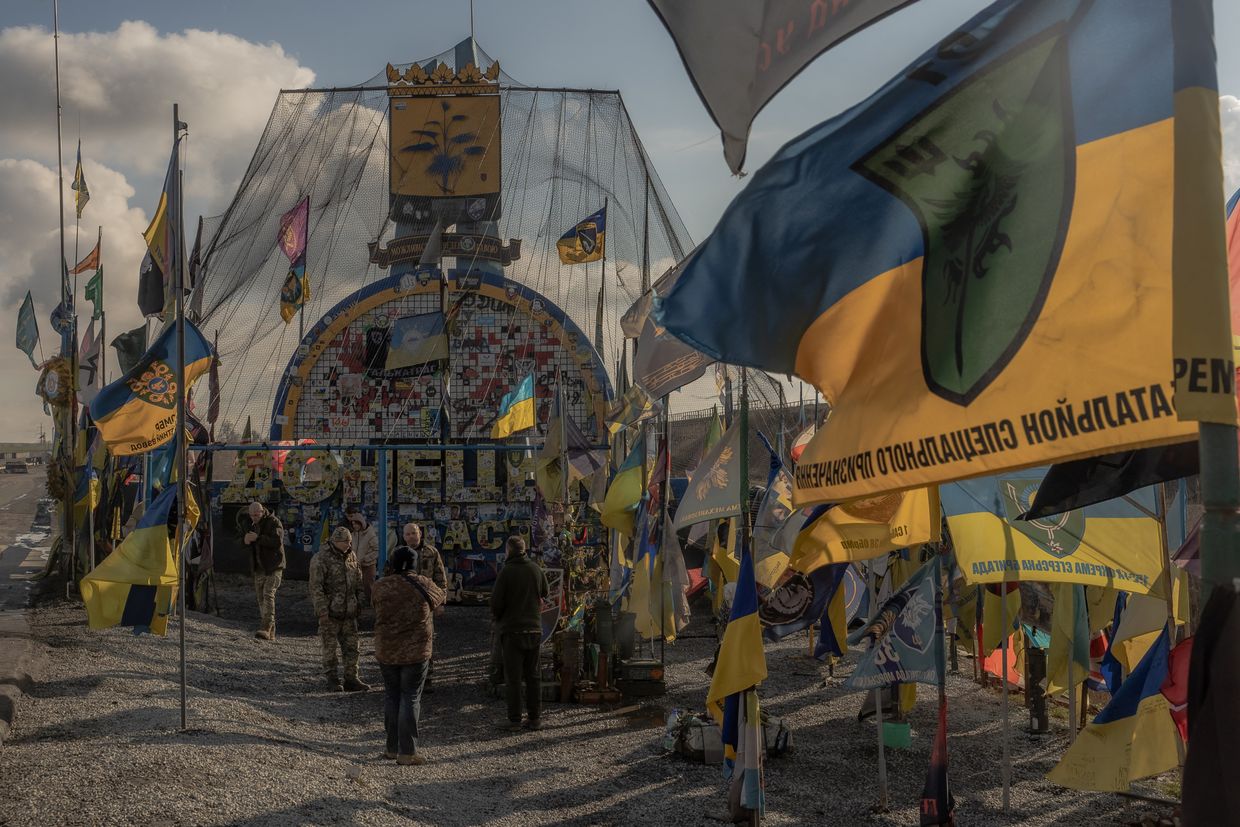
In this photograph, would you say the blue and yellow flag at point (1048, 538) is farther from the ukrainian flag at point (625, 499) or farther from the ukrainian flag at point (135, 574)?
the ukrainian flag at point (135, 574)

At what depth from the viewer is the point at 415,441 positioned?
83.0 feet

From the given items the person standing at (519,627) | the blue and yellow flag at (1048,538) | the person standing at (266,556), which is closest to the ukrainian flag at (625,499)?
the person standing at (519,627)

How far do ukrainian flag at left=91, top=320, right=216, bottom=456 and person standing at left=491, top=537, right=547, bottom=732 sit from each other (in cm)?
366

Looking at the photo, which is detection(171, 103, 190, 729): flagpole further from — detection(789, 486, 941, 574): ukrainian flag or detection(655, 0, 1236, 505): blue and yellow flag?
detection(655, 0, 1236, 505): blue and yellow flag

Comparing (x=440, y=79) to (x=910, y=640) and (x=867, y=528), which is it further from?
(x=867, y=528)

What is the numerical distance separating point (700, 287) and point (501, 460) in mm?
18219

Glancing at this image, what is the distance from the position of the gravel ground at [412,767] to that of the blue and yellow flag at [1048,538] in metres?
2.19

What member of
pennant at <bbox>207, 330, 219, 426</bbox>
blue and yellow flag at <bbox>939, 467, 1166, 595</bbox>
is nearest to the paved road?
pennant at <bbox>207, 330, 219, 426</bbox>

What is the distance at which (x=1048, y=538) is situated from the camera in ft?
24.6

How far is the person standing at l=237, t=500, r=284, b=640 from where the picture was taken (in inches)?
631

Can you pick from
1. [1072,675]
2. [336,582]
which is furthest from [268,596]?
[1072,675]

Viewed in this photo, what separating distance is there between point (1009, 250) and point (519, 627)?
Result: 876 centimetres

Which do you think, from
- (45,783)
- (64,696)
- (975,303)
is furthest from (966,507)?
(64,696)

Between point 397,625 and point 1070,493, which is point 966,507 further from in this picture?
point 397,625
